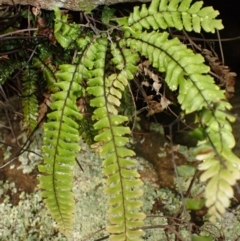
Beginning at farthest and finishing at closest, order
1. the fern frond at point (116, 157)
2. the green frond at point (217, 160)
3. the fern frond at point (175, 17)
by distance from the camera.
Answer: the fern frond at point (175, 17) < the fern frond at point (116, 157) < the green frond at point (217, 160)

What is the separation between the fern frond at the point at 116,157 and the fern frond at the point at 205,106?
15cm

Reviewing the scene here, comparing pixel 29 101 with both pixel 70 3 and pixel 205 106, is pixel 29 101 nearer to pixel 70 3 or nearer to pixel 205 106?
pixel 70 3

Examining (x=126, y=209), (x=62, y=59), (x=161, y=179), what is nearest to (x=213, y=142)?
(x=126, y=209)

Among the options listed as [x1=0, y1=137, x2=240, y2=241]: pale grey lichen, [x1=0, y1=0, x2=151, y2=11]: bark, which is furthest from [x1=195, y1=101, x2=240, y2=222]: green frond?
[x1=0, y1=0, x2=151, y2=11]: bark

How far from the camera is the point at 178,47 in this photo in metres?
1.66

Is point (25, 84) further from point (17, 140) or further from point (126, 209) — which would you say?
point (126, 209)

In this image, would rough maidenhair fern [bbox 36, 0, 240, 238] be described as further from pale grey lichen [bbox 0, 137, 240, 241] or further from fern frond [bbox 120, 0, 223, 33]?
pale grey lichen [bbox 0, 137, 240, 241]

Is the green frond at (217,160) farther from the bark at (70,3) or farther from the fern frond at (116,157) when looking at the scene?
the bark at (70,3)

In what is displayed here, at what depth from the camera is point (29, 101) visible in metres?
2.08

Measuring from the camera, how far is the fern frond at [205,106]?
1.30 meters

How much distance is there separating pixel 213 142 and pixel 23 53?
110cm

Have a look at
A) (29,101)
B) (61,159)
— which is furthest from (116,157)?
(29,101)

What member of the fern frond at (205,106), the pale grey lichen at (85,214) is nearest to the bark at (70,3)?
the fern frond at (205,106)

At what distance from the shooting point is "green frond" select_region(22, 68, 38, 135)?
208cm
